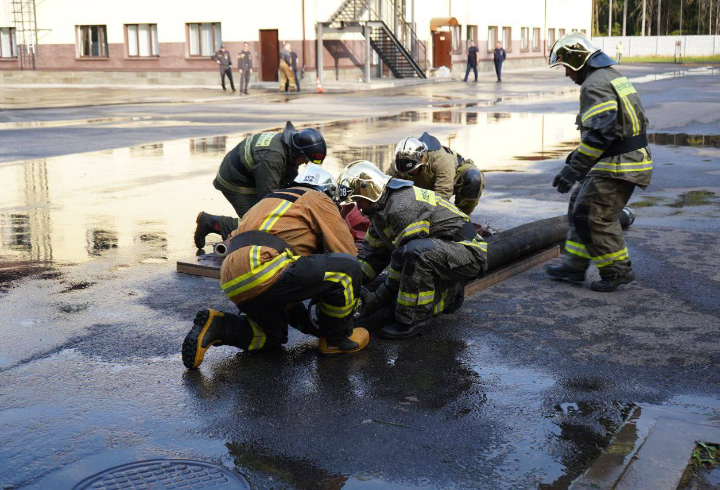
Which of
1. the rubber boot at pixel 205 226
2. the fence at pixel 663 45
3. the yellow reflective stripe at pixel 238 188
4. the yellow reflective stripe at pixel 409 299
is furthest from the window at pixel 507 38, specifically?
the yellow reflective stripe at pixel 409 299

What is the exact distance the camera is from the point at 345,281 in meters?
5.37

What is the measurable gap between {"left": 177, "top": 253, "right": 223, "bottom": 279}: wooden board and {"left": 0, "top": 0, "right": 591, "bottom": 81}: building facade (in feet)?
106

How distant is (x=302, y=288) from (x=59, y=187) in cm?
857

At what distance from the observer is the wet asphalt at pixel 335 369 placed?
13.9ft

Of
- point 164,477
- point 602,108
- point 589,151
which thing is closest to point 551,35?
point 602,108

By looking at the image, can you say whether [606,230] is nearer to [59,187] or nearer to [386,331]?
[386,331]

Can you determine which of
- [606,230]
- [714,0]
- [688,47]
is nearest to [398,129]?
[606,230]

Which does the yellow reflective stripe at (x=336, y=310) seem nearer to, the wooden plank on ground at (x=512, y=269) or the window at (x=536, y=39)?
the wooden plank on ground at (x=512, y=269)

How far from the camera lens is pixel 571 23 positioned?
72188mm

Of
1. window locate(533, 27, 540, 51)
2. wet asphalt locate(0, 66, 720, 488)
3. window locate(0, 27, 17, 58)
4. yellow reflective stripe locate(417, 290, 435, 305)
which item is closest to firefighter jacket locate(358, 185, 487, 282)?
yellow reflective stripe locate(417, 290, 435, 305)

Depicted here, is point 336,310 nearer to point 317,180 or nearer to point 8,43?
point 317,180

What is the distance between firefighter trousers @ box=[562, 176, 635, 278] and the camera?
708cm

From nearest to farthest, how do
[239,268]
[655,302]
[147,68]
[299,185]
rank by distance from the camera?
[239,268] → [299,185] → [655,302] → [147,68]

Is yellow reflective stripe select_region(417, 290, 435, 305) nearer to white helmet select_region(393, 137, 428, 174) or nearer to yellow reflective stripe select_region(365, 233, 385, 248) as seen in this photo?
yellow reflective stripe select_region(365, 233, 385, 248)
